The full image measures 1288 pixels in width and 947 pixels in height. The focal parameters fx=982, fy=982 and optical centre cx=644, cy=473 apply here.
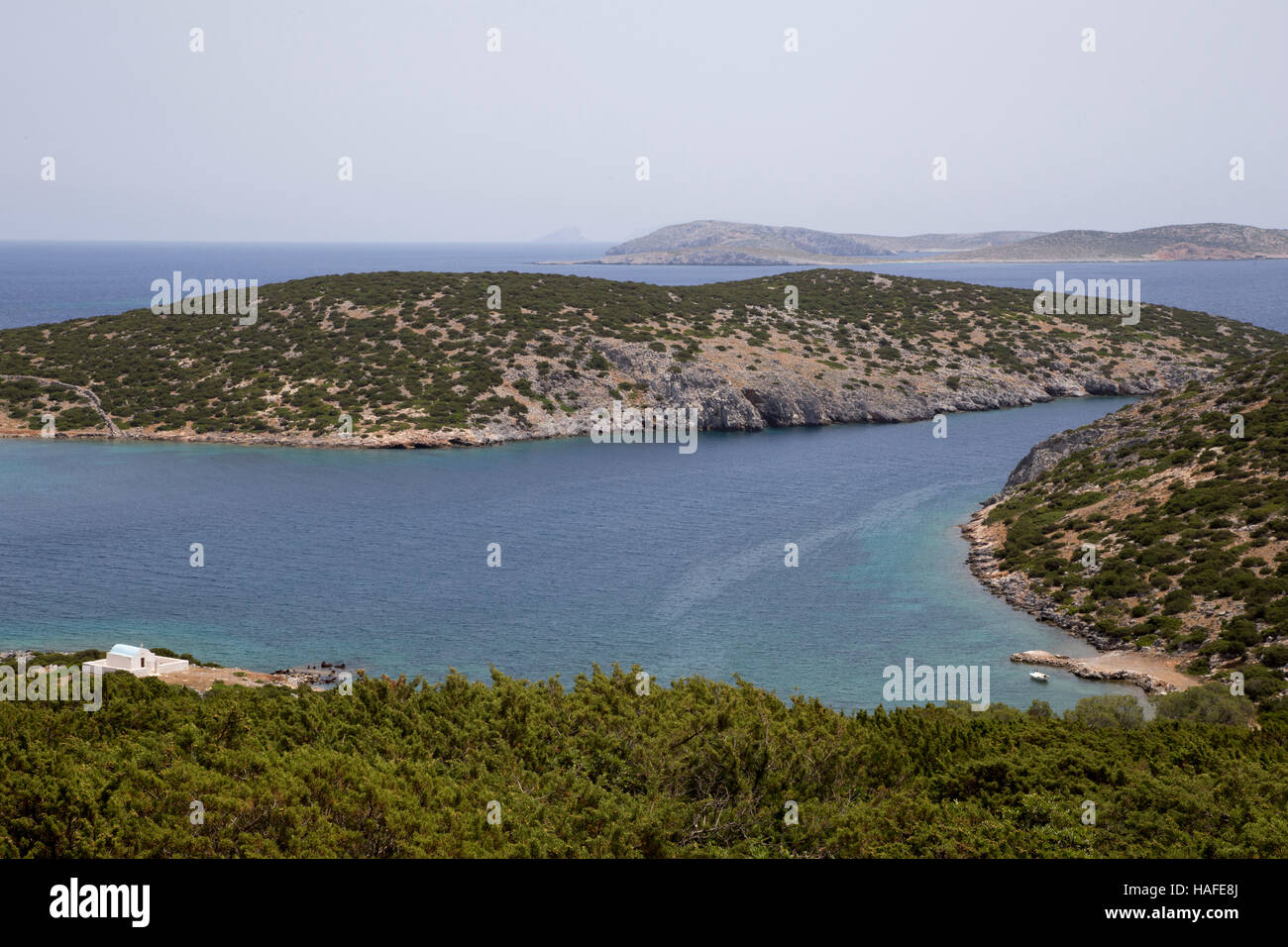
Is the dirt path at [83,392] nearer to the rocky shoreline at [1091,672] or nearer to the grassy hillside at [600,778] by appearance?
the grassy hillside at [600,778]

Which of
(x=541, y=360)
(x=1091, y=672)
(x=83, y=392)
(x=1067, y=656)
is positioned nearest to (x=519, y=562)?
Answer: (x=1067, y=656)

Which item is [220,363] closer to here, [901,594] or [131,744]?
[901,594]

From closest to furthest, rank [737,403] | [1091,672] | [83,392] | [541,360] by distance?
[1091,672] → [83,392] → [737,403] → [541,360]

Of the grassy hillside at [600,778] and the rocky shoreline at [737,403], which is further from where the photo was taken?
the rocky shoreline at [737,403]

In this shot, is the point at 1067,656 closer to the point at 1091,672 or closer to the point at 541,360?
the point at 1091,672

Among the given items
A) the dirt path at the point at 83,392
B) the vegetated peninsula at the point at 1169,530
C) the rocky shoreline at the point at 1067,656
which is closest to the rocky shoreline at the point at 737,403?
the dirt path at the point at 83,392

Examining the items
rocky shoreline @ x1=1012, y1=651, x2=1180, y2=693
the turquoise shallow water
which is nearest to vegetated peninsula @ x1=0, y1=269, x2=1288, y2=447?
the turquoise shallow water
